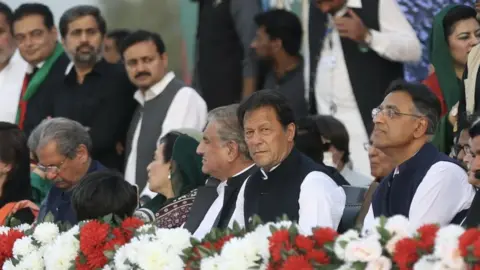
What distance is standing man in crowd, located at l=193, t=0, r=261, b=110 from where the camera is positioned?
10938mm

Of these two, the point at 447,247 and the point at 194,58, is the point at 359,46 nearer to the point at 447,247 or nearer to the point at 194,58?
the point at 194,58

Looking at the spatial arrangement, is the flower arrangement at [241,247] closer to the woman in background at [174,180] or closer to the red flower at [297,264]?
the red flower at [297,264]

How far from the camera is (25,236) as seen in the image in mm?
7340

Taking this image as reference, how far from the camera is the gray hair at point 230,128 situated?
8.06 metres

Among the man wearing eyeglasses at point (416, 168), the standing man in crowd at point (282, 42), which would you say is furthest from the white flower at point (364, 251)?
the standing man in crowd at point (282, 42)

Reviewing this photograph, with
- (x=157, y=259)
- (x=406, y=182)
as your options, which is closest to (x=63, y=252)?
(x=157, y=259)

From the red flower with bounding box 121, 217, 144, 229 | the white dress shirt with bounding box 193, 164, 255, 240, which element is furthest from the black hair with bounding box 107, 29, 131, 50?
the red flower with bounding box 121, 217, 144, 229

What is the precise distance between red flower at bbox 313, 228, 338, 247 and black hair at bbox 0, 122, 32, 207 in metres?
3.91

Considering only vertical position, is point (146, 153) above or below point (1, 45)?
below

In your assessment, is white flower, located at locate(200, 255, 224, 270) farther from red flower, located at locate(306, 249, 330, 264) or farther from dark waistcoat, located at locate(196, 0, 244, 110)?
dark waistcoat, located at locate(196, 0, 244, 110)

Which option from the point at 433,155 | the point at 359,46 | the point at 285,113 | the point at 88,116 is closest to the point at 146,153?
the point at 88,116

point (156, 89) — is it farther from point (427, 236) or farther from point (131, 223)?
point (427, 236)

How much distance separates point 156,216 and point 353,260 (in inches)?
119

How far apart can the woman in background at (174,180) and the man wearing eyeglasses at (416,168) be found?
1.53 m
